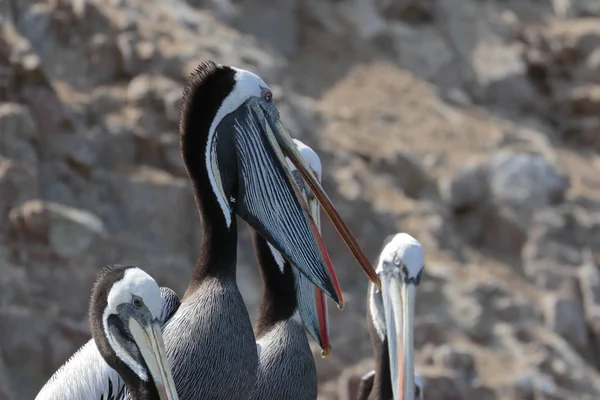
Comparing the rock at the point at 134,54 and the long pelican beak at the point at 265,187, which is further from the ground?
the rock at the point at 134,54

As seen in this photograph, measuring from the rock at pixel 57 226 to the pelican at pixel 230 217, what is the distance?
21.1 feet

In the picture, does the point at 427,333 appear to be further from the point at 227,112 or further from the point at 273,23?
the point at 227,112

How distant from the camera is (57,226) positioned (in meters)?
13.5

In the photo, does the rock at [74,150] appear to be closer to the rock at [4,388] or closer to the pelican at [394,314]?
the rock at [4,388]

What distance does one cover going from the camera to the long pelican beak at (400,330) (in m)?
7.79

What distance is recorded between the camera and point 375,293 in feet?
27.4

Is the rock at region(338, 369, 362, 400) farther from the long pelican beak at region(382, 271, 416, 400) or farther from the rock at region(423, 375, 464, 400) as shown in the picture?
the long pelican beak at region(382, 271, 416, 400)

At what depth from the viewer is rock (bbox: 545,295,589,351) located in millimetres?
17875

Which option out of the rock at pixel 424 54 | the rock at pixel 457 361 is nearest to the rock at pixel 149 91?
the rock at pixel 457 361

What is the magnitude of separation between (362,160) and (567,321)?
3237 millimetres

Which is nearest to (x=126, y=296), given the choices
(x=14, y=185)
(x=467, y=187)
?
(x=14, y=185)

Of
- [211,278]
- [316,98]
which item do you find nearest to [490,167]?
[316,98]

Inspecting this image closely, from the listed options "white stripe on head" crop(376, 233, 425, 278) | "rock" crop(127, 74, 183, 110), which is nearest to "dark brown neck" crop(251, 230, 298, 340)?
"white stripe on head" crop(376, 233, 425, 278)

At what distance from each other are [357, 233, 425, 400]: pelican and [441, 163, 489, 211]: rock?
1098 centimetres
